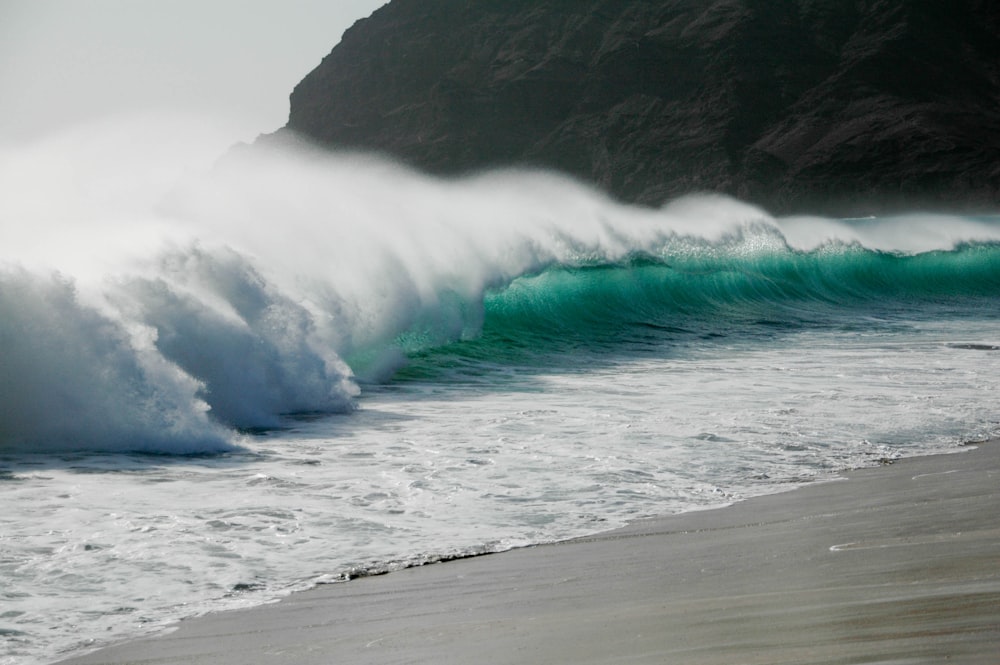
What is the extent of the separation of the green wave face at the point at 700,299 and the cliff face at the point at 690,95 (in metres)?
47.1

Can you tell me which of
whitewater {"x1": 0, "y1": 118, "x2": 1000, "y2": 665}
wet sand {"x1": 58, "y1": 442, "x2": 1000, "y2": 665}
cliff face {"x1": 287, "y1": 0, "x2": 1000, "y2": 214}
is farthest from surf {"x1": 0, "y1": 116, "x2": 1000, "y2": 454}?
cliff face {"x1": 287, "y1": 0, "x2": 1000, "y2": 214}

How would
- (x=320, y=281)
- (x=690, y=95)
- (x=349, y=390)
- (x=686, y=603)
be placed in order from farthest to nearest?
(x=690, y=95), (x=320, y=281), (x=349, y=390), (x=686, y=603)

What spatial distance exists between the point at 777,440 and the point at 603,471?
4.87ft

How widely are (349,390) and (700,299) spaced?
10444mm

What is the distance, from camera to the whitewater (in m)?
4.89

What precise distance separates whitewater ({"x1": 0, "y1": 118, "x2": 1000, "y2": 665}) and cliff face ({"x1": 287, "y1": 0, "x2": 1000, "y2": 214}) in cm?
5747

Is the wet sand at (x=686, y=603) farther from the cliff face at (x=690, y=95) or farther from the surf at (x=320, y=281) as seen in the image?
the cliff face at (x=690, y=95)

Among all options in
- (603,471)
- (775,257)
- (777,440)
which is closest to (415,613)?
(603,471)

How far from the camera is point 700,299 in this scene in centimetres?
1883

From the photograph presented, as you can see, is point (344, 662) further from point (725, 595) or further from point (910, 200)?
point (910, 200)

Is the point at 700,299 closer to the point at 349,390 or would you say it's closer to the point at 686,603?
the point at 349,390

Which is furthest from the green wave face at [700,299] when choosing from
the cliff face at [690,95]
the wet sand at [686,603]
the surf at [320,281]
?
the cliff face at [690,95]

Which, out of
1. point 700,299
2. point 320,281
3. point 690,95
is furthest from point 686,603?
point 690,95

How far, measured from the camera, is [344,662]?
327 cm
